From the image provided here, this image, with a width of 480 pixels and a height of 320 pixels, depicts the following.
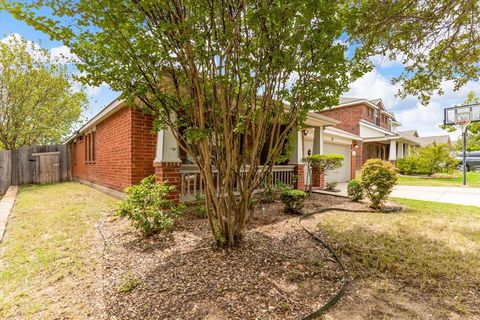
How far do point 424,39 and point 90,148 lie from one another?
11691mm

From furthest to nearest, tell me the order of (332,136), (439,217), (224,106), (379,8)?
1. (332,136)
2. (439,217)
3. (379,8)
4. (224,106)

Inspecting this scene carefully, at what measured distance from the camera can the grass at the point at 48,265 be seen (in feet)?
7.55

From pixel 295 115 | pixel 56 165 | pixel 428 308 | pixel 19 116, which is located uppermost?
pixel 19 116

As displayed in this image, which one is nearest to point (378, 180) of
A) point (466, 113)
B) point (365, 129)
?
point (466, 113)

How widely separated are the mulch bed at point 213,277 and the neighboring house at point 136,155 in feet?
5.93

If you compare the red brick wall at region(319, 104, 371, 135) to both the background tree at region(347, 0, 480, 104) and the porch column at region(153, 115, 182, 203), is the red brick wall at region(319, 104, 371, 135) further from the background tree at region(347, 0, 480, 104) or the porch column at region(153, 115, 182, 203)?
the porch column at region(153, 115, 182, 203)

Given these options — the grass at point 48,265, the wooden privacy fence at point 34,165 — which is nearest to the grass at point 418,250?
the grass at point 48,265

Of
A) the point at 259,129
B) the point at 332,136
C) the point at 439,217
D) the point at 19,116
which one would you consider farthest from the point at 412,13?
the point at 19,116

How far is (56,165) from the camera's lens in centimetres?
1348

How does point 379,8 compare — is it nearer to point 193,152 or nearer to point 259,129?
point 259,129

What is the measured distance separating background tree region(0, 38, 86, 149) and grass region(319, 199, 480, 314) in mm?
14211

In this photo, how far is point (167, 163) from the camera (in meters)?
5.18

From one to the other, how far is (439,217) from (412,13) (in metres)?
4.44

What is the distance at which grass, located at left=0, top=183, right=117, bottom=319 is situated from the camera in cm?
230
